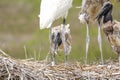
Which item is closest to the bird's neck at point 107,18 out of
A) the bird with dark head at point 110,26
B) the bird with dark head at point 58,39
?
the bird with dark head at point 110,26

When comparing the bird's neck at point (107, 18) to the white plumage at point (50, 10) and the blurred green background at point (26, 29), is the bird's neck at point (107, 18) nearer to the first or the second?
the white plumage at point (50, 10)

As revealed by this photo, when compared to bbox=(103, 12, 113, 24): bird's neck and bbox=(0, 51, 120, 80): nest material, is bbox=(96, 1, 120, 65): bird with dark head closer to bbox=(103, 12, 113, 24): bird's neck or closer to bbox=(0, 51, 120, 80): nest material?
bbox=(103, 12, 113, 24): bird's neck

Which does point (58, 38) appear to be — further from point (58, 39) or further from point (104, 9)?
point (104, 9)

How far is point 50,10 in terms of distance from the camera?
11.7m

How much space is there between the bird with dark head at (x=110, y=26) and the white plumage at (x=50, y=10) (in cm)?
56

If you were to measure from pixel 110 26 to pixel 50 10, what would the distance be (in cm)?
90

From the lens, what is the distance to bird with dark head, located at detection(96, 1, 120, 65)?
12.0 meters

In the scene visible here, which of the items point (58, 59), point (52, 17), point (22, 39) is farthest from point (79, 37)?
point (52, 17)

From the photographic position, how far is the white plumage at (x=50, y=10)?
1164 centimetres

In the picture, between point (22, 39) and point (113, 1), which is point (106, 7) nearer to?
point (113, 1)

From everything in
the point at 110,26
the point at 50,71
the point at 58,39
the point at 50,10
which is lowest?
the point at 50,71

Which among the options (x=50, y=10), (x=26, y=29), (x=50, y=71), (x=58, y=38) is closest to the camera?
(x=50, y=71)

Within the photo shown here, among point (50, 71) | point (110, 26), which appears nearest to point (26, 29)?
point (110, 26)

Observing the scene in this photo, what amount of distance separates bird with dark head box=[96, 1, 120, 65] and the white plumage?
0.56 metres
